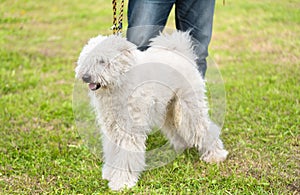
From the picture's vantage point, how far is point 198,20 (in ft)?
10.6

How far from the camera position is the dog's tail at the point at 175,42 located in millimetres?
2895

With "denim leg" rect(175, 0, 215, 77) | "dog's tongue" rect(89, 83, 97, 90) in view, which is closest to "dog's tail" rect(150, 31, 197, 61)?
"denim leg" rect(175, 0, 215, 77)

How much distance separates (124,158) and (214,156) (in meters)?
0.74

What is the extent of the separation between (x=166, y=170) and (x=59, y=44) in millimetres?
3913

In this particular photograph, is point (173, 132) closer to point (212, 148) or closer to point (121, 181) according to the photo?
point (212, 148)

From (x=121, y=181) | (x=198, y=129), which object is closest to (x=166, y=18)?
(x=198, y=129)

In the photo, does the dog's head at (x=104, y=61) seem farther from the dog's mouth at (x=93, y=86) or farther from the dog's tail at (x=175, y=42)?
the dog's tail at (x=175, y=42)

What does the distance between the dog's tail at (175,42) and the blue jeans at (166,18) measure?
0.39ft

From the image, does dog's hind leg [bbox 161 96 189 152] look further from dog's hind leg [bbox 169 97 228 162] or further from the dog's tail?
the dog's tail

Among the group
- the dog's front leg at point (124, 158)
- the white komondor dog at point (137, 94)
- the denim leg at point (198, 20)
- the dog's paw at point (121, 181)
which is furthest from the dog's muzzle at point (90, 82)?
the denim leg at point (198, 20)

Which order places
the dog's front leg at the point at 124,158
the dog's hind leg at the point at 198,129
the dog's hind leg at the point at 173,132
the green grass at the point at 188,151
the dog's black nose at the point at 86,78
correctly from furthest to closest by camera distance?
the dog's hind leg at the point at 173,132 → the dog's hind leg at the point at 198,129 → the green grass at the point at 188,151 → the dog's front leg at the point at 124,158 → the dog's black nose at the point at 86,78

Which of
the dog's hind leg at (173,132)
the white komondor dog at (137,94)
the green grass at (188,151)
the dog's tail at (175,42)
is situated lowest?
the green grass at (188,151)

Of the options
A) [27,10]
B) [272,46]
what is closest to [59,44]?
[27,10]

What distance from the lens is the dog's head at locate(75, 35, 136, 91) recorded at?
252 cm
